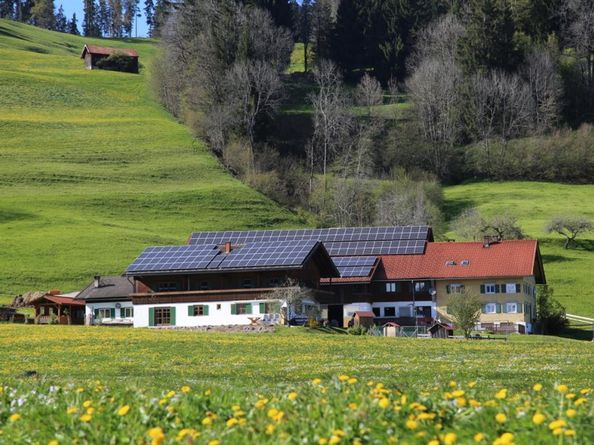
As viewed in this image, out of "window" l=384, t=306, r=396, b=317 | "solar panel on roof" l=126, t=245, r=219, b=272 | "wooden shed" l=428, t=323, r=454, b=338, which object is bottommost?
"window" l=384, t=306, r=396, b=317

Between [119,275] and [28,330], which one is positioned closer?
[28,330]

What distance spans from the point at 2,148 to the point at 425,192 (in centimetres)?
4848

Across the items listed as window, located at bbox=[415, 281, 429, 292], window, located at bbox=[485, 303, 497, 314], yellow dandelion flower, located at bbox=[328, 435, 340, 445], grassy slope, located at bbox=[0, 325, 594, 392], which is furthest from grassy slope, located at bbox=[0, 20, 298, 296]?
yellow dandelion flower, located at bbox=[328, 435, 340, 445]

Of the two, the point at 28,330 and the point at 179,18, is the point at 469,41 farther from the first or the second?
the point at 28,330

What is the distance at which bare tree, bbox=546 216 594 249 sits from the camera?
9812cm

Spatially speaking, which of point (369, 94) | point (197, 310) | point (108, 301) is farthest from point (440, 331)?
point (369, 94)

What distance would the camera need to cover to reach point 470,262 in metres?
81.0

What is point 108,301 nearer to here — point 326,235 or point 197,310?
point 197,310

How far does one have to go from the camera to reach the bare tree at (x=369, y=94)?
6158 inches

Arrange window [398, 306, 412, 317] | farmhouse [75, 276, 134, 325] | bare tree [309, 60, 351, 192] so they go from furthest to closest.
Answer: bare tree [309, 60, 351, 192] < window [398, 306, 412, 317] < farmhouse [75, 276, 134, 325]

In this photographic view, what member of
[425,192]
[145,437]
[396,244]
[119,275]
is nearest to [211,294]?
[119,275]

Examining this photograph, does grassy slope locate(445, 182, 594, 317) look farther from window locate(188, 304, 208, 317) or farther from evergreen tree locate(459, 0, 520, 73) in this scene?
evergreen tree locate(459, 0, 520, 73)

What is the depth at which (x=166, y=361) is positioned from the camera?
34438 millimetres

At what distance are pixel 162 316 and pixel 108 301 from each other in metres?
4.96
